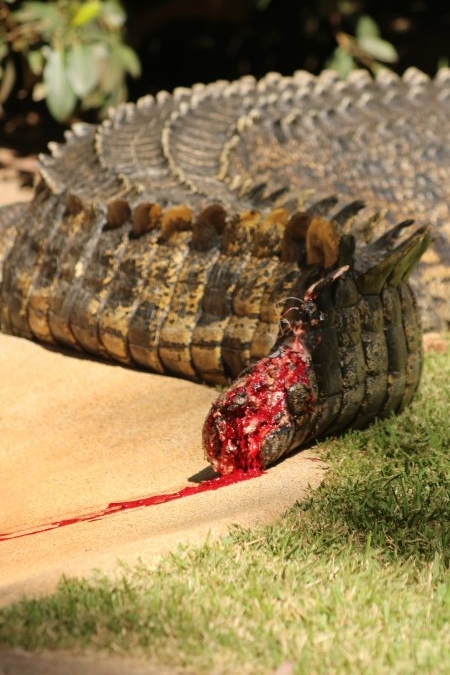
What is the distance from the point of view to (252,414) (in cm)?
266

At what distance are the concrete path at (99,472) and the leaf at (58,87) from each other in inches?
87.9

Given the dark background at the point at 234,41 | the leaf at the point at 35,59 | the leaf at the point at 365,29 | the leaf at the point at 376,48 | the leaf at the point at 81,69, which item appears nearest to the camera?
the leaf at the point at 81,69

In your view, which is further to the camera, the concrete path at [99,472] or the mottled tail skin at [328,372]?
the mottled tail skin at [328,372]

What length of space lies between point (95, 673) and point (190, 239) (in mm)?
2066

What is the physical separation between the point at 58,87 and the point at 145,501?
3.80 meters

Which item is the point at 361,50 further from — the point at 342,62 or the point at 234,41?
the point at 234,41

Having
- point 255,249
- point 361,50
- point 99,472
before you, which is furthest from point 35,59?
point 99,472

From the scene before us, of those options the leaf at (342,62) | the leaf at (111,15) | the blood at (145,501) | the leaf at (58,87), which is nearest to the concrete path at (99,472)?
the blood at (145,501)

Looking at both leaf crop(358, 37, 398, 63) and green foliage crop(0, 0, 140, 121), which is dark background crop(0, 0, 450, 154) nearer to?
leaf crop(358, 37, 398, 63)

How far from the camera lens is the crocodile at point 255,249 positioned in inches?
110

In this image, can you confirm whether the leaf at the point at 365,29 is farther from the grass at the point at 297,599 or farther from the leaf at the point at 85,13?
the grass at the point at 297,599

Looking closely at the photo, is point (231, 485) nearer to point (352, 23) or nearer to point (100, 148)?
point (100, 148)

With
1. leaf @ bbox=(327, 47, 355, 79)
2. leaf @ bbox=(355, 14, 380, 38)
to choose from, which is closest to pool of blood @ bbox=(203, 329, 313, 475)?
leaf @ bbox=(327, 47, 355, 79)

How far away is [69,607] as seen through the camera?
1.87 m
